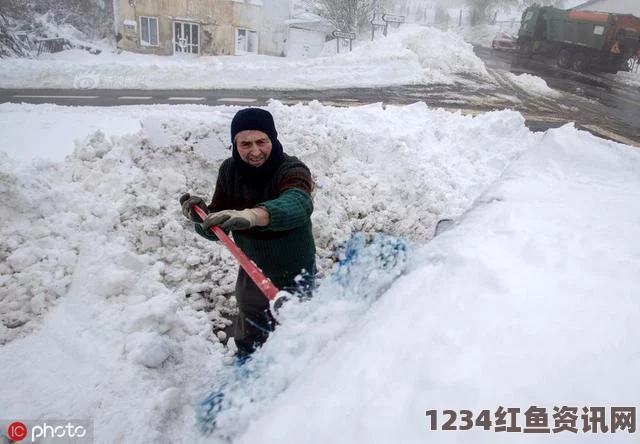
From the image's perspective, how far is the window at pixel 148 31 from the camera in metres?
18.7

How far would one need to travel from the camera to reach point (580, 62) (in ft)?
57.9

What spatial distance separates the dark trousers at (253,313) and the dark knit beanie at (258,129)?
30.2 inches

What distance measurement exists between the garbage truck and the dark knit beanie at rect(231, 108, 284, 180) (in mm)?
19119

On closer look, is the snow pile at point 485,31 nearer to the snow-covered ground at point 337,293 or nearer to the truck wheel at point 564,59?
the truck wheel at point 564,59

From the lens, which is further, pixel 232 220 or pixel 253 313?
pixel 253 313

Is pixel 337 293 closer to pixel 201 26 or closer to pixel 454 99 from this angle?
pixel 454 99

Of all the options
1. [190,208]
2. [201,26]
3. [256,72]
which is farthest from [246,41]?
[190,208]

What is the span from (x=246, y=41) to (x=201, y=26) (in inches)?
85.7

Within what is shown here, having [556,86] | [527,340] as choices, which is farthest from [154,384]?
[556,86]

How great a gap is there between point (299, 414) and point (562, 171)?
2763 mm

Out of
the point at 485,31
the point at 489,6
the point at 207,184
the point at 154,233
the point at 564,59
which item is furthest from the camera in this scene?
the point at 489,6

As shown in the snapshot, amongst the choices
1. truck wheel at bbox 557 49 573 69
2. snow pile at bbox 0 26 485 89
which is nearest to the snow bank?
snow pile at bbox 0 26 485 89

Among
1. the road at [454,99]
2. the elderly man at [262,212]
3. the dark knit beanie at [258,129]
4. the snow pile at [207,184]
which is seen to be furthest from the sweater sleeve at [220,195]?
the road at [454,99]

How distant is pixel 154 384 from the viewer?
8.20 feet
